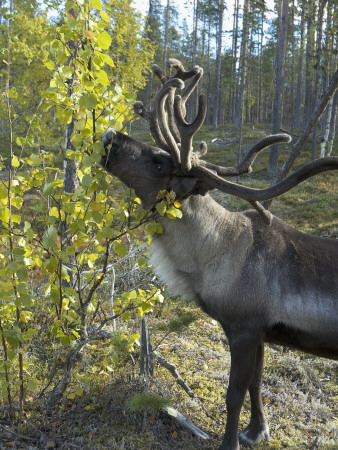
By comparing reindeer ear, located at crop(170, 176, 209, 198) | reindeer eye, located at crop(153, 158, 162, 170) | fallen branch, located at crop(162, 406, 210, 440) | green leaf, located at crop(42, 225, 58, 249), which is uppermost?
reindeer eye, located at crop(153, 158, 162, 170)

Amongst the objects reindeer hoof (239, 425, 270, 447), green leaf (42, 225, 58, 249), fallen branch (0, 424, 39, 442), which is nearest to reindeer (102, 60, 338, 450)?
reindeer hoof (239, 425, 270, 447)

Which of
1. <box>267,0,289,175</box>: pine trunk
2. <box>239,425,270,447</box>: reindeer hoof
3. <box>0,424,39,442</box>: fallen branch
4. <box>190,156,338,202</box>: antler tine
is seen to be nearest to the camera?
<box>190,156,338,202</box>: antler tine

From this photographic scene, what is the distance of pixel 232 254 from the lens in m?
3.24

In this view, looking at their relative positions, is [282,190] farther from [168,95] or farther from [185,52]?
[185,52]

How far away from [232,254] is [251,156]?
0.80m

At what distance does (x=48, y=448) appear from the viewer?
3.10 m

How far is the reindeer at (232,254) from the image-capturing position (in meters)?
3.07

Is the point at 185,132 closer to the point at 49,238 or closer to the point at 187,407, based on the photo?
the point at 49,238

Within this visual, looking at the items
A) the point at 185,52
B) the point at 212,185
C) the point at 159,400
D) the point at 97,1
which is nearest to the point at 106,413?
the point at 159,400

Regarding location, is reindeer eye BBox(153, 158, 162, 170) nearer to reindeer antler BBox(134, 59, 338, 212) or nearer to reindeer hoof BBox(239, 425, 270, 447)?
reindeer antler BBox(134, 59, 338, 212)

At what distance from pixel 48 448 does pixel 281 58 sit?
2038 centimetres

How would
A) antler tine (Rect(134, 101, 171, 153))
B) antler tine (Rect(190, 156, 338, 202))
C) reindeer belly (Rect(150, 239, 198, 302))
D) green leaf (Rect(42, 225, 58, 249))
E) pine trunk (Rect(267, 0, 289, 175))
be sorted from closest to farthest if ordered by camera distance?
1. green leaf (Rect(42, 225, 58, 249))
2. antler tine (Rect(190, 156, 338, 202))
3. antler tine (Rect(134, 101, 171, 153))
4. reindeer belly (Rect(150, 239, 198, 302))
5. pine trunk (Rect(267, 0, 289, 175))

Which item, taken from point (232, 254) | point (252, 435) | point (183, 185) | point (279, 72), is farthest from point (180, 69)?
point (279, 72)

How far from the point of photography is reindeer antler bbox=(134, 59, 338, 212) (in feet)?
9.45
